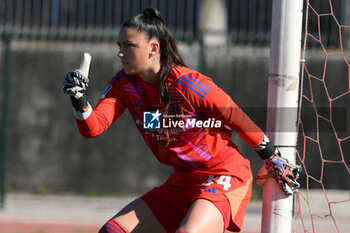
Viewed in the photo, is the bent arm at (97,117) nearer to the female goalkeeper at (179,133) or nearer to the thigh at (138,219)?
the female goalkeeper at (179,133)

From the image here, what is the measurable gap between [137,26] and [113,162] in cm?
506

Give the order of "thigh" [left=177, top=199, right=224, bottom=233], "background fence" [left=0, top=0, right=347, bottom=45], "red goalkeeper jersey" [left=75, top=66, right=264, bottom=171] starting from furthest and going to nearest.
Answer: "background fence" [left=0, top=0, right=347, bottom=45] → "red goalkeeper jersey" [left=75, top=66, right=264, bottom=171] → "thigh" [left=177, top=199, right=224, bottom=233]

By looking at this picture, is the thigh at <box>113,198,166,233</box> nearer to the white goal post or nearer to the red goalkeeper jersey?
the red goalkeeper jersey

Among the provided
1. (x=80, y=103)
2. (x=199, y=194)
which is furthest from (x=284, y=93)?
(x=80, y=103)

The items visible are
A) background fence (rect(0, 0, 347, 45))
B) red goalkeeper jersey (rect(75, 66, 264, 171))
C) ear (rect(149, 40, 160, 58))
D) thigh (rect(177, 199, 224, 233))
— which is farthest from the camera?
background fence (rect(0, 0, 347, 45))

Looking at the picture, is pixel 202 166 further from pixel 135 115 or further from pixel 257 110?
pixel 257 110

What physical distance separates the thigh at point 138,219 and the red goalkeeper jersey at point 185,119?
301 mm

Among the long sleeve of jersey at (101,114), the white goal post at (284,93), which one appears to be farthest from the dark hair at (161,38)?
the white goal post at (284,93)

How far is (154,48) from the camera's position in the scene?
347 centimetres

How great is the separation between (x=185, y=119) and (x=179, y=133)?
0.29 feet

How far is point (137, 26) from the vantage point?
338 centimetres

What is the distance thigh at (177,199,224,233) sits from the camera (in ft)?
10.3

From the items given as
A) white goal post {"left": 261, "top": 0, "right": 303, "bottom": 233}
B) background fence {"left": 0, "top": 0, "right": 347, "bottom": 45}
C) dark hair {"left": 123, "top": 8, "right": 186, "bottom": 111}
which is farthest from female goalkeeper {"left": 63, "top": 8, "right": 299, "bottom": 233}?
background fence {"left": 0, "top": 0, "right": 347, "bottom": 45}

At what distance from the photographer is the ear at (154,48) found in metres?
3.45
